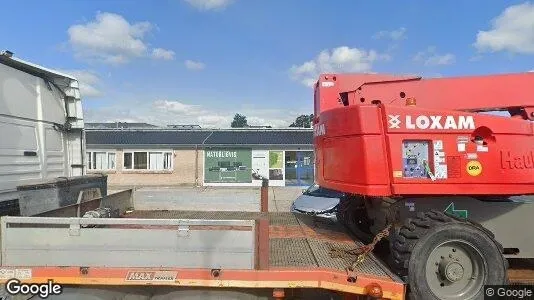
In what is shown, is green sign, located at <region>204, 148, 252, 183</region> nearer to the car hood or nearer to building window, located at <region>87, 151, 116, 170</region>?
building window, located at <region>87, 151, 116, 170</region>

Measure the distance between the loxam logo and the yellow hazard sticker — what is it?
1.18 ft

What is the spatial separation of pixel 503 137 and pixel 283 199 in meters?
17.1

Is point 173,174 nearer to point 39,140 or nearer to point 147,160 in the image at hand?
point 147,160

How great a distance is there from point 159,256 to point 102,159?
1106 inches

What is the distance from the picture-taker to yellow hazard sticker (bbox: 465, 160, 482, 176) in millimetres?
4199

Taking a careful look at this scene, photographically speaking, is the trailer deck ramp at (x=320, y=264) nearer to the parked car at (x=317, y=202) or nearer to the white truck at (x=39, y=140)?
the white truck at (x=39, y=140)

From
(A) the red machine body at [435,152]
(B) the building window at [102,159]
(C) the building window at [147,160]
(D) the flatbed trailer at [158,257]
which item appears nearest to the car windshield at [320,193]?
(A) the red machine body at [435,152]

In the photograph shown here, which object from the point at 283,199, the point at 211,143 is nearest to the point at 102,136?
the point at 211,143

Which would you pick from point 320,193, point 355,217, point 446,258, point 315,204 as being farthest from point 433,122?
point 320,193

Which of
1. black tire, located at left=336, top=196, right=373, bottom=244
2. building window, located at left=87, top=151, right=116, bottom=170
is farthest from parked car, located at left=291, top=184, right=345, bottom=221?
building window, located at left=87, top=151, right=116, bottom=170

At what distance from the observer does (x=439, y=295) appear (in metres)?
4.00

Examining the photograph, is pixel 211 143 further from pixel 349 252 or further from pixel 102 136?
pixel 349 252

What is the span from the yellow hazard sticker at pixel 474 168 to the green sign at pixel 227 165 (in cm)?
2465

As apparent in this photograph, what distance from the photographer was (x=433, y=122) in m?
4.20
